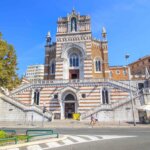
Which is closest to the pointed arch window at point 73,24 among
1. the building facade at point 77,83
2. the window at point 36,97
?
the building facade at point 77,83

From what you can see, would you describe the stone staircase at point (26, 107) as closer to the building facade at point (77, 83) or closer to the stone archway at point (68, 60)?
the building facade at point (77, 83)

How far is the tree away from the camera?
63.3 ft

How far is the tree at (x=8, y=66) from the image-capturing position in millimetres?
19281

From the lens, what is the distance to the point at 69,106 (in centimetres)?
3219

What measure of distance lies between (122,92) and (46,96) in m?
15.0

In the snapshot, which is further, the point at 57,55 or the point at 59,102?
the point at 57,55

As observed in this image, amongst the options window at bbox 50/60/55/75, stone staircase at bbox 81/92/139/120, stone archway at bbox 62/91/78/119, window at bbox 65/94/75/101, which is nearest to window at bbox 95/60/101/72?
window at bbox 65/94/75/101

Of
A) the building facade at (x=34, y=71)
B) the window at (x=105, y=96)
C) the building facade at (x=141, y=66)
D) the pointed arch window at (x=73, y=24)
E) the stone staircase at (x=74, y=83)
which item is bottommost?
the window at (x=105, y=96)

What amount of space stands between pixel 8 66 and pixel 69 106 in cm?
1583

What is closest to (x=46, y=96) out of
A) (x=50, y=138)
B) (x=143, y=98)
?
(x=143, y=98)

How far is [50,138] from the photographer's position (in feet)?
37.7

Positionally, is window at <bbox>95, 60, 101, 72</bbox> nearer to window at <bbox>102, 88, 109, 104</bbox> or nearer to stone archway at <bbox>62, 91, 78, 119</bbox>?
window at <bbox>102, 88, 109, 104</bbox>

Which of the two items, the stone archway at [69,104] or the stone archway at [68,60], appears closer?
the stone archway at [69,104]

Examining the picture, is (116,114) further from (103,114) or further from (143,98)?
(143,98)
